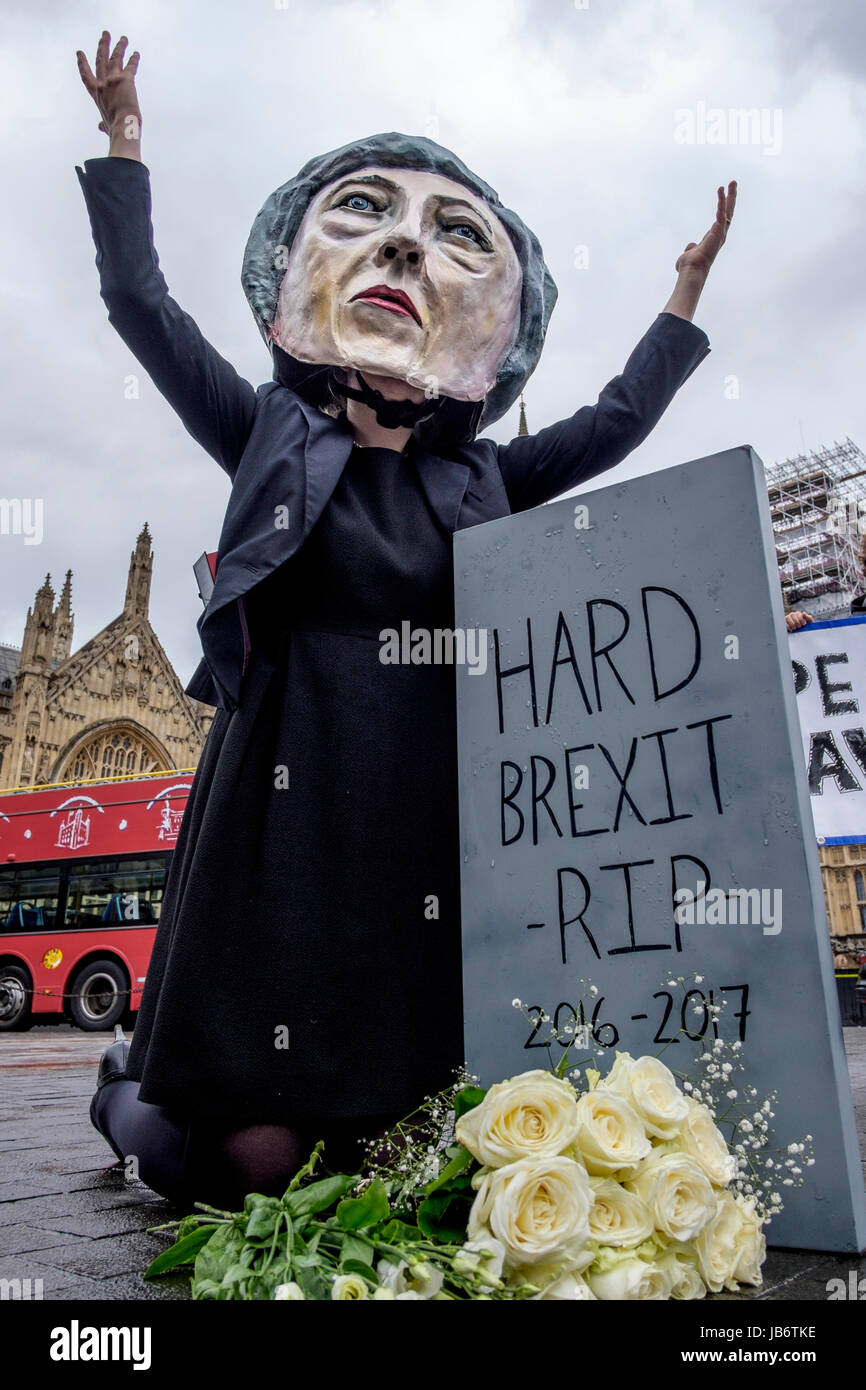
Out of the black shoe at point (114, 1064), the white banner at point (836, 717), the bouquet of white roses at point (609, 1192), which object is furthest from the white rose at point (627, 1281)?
the white banner at point (836, 717)

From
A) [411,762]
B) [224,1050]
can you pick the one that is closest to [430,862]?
[411,762]

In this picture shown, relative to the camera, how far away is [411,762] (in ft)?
6.84

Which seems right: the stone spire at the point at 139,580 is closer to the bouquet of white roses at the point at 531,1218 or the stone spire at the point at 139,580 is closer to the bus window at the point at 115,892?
the bus window at the point at 115,892

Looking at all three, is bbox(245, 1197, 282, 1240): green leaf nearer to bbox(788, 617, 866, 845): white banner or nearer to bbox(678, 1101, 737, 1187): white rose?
bbox(678, 1101, 737, 1187): white rose

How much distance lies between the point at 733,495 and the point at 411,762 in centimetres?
88

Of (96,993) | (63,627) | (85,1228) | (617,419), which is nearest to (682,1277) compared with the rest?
(85,1228)

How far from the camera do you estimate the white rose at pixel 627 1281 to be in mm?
1161

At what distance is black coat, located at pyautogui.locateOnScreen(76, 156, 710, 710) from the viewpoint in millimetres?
2045

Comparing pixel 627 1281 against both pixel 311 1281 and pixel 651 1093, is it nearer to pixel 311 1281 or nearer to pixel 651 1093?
pixel 651 1093

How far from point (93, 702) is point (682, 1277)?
4344cm

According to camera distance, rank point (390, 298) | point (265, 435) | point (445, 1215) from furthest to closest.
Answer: point (390, 298) < point (265, 435) < point (445, 1215)

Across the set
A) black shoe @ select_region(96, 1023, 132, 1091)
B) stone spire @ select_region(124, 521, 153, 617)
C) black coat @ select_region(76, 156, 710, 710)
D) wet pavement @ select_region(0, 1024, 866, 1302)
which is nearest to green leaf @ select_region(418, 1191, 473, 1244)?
wet pavement @ select_region(0, 1024, 866, 1302)

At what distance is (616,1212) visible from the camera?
4.05ft

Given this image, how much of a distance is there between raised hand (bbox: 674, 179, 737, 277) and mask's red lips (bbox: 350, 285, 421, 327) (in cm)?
81
